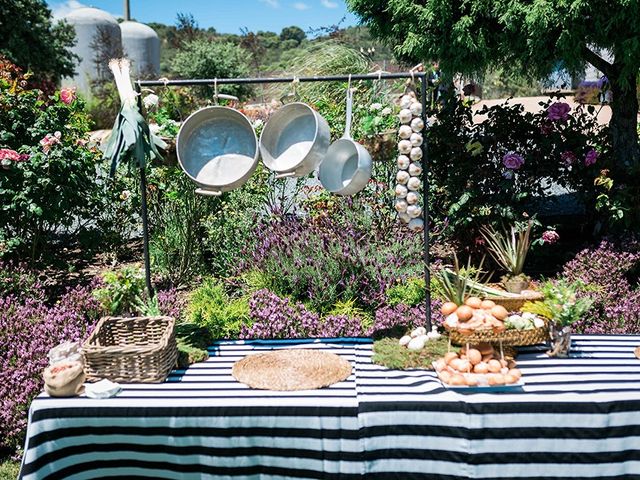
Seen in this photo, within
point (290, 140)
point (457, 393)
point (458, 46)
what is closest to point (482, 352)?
point (457, 393)

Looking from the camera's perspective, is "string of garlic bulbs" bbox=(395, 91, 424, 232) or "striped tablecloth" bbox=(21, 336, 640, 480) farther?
"string of garlic bulbs" bbox=(395, 91, 424, 232)

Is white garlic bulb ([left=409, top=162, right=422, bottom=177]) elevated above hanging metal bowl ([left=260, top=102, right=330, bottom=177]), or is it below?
below

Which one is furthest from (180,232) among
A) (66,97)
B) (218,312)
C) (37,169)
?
(66,97)

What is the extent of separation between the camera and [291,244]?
15.8ft

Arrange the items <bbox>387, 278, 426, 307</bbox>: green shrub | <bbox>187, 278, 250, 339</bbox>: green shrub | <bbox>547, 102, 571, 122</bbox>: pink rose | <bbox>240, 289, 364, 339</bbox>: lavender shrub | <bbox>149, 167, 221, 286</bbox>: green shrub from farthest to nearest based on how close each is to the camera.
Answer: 1. <bbox>149, 167, 221, 286</bbox>: green shrub
2. <bbox>547, 102, 571, 122</bbox>: pink rose
3. <bbox>387, 278, 426, 307</bbox>: green shrub
4. <bbox>187, 278, 250, 339</bbox>: green shrub
5. <bbox>240, 289, 364, 339</bbox>: lavender shrub

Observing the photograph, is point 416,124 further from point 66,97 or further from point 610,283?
point 66,97

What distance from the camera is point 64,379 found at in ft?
8.43

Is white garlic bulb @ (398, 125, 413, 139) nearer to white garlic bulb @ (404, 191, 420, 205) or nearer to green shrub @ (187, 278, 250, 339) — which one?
white garlic bulb @ (404, 191, 420, 205)

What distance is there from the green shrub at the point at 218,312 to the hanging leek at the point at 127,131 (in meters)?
1.20

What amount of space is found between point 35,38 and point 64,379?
15.6 metres

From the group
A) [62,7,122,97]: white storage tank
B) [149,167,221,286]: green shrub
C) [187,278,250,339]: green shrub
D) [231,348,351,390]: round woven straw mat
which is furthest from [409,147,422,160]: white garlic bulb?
[62,7,122,97]: white storage tank

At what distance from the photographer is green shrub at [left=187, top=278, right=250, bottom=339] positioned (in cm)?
408

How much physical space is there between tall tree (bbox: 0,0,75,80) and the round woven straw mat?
529 inches

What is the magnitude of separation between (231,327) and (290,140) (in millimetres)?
1434
